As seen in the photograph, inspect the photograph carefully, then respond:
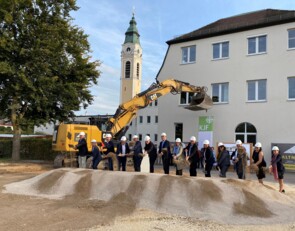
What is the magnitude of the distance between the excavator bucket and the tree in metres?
7.54

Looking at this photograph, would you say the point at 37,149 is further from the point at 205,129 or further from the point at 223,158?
the point at 223,158

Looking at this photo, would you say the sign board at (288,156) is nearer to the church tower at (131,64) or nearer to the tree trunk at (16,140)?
the tree trunk at (16,140)

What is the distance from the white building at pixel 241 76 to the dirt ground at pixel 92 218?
1492cm

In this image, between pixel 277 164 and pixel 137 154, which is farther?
pixel 137 154

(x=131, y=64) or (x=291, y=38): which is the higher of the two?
(x=131, y=64)

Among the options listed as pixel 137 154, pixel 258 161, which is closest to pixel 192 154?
pixel 258 161

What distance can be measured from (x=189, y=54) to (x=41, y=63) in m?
10.7

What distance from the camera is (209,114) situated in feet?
79.8

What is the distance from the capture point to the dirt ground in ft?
22.8

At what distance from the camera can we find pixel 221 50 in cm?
2447

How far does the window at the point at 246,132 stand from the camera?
22.4m

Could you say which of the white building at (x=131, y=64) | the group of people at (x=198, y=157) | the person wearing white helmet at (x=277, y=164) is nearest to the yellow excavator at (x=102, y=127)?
the group of people at (x=198, y=157)

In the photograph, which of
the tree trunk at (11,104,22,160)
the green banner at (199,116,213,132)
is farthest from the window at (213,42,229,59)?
the tree trunk at (11,104,22,160)

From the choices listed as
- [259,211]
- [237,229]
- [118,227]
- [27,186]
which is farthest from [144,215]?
[27,186]
